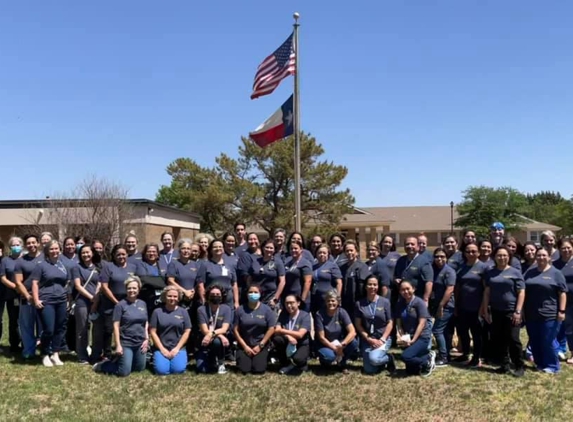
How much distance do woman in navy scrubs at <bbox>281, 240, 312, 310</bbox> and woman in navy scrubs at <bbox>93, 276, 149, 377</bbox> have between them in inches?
82.1

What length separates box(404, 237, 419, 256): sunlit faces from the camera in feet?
27.3

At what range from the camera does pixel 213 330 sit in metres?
7.71

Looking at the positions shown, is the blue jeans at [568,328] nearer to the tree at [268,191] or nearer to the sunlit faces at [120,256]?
the sunlit faces at [120,256]

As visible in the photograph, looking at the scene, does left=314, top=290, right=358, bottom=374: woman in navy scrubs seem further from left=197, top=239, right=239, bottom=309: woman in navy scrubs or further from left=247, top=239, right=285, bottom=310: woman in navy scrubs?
left=197, top=239, right=239, bottom=309: woman in navy scrubs

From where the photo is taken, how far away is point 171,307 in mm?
7695

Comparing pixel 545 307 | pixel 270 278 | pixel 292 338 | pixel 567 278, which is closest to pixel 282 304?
pixel 270 278

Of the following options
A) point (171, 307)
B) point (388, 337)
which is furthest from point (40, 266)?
point (388, 337)

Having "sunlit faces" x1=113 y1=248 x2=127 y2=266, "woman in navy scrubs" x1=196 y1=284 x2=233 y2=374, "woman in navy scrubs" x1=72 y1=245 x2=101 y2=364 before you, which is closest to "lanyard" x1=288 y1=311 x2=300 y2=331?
"woman in navy scrubs" x1=196 y1=284 x2=233 y2=374

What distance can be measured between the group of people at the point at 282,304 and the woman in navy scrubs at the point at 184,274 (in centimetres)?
2

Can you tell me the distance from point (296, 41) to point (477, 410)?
1053 centimetres

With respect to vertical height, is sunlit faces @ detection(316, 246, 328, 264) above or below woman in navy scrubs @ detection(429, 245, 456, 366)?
above

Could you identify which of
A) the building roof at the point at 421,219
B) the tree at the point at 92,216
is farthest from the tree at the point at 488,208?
the tree at the point at 92,216

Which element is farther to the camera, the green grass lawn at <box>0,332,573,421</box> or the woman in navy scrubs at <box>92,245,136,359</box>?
the woman in navy scrubs at <box>92,245,136,359</box>

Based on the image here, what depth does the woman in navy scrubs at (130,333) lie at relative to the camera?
7434mm
